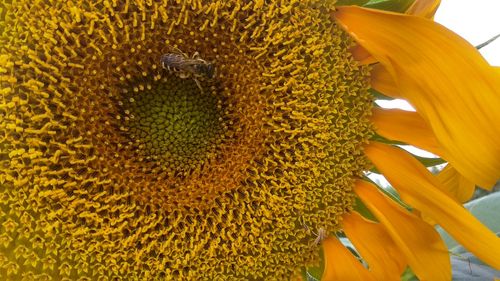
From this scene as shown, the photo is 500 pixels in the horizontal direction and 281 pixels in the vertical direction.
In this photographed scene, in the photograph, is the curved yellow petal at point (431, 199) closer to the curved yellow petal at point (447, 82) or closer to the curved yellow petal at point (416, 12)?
the curved yellow petal at point (447, 82)

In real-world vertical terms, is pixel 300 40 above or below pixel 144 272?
above

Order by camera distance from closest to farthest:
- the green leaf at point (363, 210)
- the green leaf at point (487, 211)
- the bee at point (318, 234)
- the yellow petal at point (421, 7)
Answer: the yellow petal at point (421, 7)
the bee at point (318, 234)
the green leaf at point (363, 210)
the green leaf at point (487, 211)

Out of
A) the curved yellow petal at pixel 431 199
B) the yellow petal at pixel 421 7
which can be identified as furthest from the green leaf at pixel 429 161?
the yellow petal at pixel 421 7

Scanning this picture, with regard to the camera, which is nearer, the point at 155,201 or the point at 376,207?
the point at 155,201

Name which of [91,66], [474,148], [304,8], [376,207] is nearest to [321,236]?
[376,207]

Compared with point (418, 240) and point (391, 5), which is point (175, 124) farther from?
point (418, 240)

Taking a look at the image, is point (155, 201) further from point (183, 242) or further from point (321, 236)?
point (321, 236)
